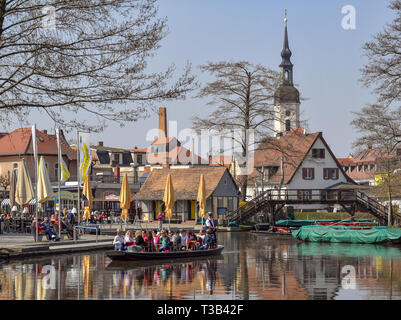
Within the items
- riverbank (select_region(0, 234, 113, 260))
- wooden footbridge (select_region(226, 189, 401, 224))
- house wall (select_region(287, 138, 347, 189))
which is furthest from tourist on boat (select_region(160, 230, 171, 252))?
house wall (select_region(287, 138, 347, 189))

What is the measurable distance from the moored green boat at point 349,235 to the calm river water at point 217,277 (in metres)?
5.32

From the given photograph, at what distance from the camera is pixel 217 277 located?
22.3 metres

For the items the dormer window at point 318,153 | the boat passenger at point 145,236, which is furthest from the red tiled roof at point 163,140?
the boat passenger at point 145,236

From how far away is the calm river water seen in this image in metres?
18.1

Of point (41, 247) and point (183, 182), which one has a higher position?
point (183, 182)

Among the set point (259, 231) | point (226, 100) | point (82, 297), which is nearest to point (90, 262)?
point (82, 297)

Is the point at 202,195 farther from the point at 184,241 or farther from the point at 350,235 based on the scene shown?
the point at 184,241

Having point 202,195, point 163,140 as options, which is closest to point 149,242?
point 202,195

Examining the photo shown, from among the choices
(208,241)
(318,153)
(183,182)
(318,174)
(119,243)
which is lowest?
(208,241)

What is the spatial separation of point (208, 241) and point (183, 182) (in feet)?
119

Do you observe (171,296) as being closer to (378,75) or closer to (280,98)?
(378,75)

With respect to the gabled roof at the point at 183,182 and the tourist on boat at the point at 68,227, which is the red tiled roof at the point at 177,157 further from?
the tourist on boat at the point at 68,227

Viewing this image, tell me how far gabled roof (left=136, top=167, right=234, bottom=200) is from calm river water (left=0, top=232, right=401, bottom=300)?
32168mm

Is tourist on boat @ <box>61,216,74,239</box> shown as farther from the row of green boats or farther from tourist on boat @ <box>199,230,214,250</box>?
the row of green boats
